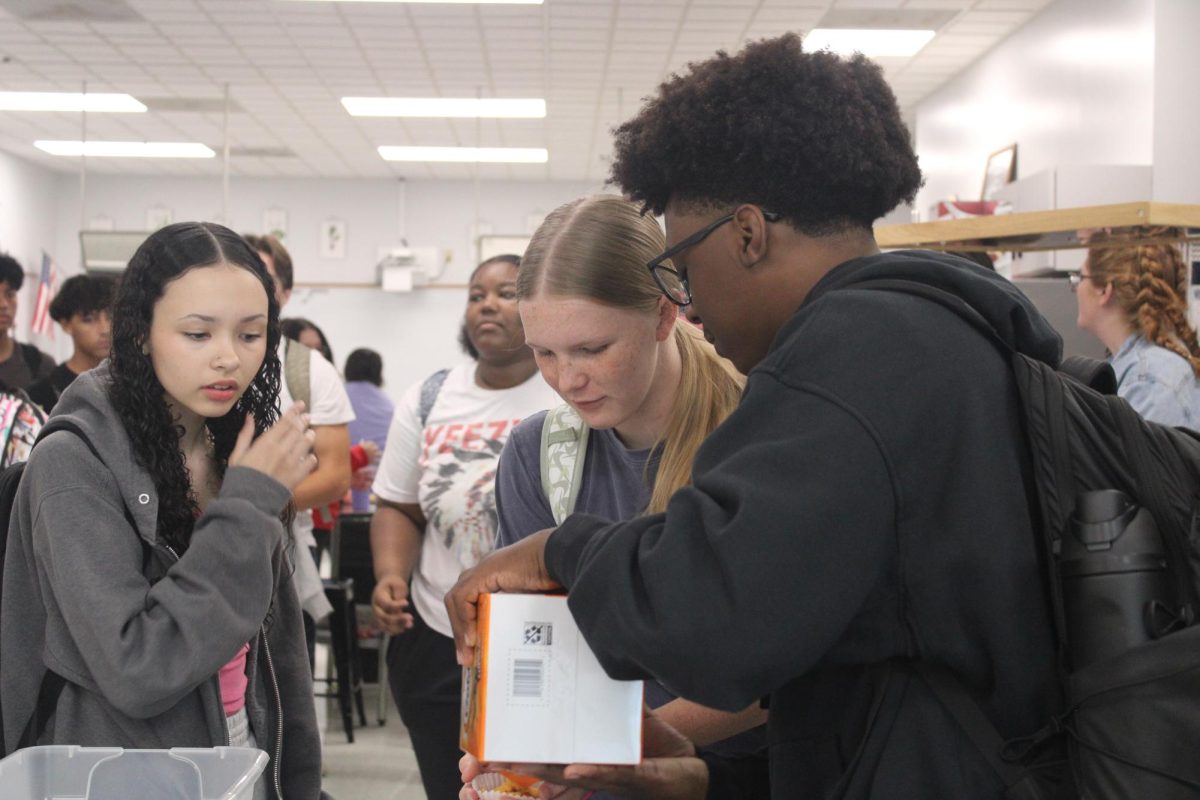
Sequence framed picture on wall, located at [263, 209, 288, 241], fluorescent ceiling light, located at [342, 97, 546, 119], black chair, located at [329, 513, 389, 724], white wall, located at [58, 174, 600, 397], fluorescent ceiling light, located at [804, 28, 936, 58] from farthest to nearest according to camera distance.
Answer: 1. white wall, located at [58, 174, 600, 397]
2. framed picture on wall, located at [263, 209, 288, 241]
3. fluorescent ceiling light, located at [342, 97, 546, 119]
4. fluorescent ceiling light, located at [804, 28, 936, 58]
5. black chair, located at [329, 513, 389, 724]

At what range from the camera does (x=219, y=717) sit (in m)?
1.51

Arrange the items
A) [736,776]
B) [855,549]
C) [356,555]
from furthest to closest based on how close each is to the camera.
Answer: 1. [356,555]
2. [736,776]
3. [855,549]

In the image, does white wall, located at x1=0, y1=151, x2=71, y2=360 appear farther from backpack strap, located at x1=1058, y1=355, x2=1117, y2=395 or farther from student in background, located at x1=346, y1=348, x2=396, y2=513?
backpack strap, located at x1=1058, y1=355, x2=1117, y2=395

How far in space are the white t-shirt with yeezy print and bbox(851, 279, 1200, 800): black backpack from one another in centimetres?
181

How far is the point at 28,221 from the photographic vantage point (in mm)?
12531

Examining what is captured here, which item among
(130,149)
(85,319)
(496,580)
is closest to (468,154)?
(130,149)

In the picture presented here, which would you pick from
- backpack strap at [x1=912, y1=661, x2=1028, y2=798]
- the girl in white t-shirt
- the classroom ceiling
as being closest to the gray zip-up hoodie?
backpack strap at [x1=912, y1=661, x2=1028, y2=798]

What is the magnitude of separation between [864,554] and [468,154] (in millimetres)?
11163

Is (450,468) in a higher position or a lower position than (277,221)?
lower

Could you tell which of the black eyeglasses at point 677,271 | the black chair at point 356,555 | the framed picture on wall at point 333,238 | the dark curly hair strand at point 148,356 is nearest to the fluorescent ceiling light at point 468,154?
the framed picture on wall at point 333,238

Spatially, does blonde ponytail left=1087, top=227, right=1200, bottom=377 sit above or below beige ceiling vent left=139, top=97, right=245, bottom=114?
below

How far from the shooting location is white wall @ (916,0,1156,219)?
20.3 ft

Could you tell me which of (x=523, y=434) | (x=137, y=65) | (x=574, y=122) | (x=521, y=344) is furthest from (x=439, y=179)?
(x=523, y=434)

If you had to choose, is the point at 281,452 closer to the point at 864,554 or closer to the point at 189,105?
the point at 864,554
